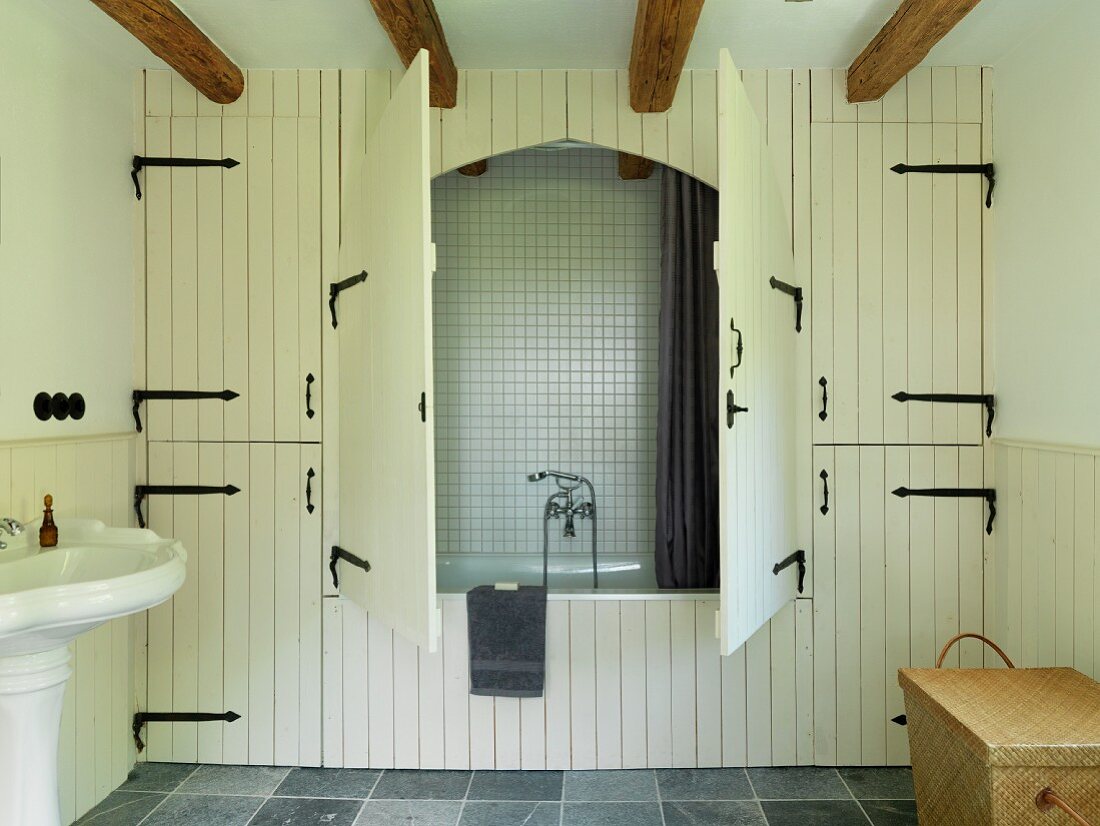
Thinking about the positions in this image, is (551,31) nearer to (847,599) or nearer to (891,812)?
(847,599)

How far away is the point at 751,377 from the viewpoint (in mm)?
2350

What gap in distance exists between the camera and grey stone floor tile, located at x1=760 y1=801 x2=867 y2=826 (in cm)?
241

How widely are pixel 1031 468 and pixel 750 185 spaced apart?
1.23 metres

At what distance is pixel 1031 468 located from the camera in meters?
2.54

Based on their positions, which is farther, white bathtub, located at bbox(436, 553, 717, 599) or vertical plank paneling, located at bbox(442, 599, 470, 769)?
white bathtub, located at bbox(436, 553, 717, 599)

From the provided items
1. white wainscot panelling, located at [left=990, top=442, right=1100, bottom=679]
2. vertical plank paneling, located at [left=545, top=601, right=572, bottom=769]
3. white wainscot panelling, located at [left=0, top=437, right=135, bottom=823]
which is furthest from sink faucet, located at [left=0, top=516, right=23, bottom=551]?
white wainscot panelling, located at [left=990, top=442, right=1100, bottom=679]

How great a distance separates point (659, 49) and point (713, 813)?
2.24 meters

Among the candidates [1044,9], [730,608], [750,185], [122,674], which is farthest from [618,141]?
[122,674]

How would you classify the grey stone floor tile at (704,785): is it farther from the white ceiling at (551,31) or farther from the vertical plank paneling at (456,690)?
the white ceiling at (551,31)

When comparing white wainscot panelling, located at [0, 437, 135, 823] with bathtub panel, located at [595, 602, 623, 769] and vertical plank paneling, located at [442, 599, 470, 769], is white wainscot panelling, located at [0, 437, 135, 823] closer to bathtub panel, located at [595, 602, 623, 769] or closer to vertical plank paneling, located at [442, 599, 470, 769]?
vertical plank paneling, located at [442, 599, 470, 769]

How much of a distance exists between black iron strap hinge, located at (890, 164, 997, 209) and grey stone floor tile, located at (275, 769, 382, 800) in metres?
2.67

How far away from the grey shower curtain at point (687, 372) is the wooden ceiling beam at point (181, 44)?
156 centimetres

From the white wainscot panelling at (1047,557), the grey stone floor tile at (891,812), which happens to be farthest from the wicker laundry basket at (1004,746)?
the grey stone floor tile at (891,812)

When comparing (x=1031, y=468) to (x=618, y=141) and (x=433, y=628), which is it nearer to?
(x=618, y=141)
